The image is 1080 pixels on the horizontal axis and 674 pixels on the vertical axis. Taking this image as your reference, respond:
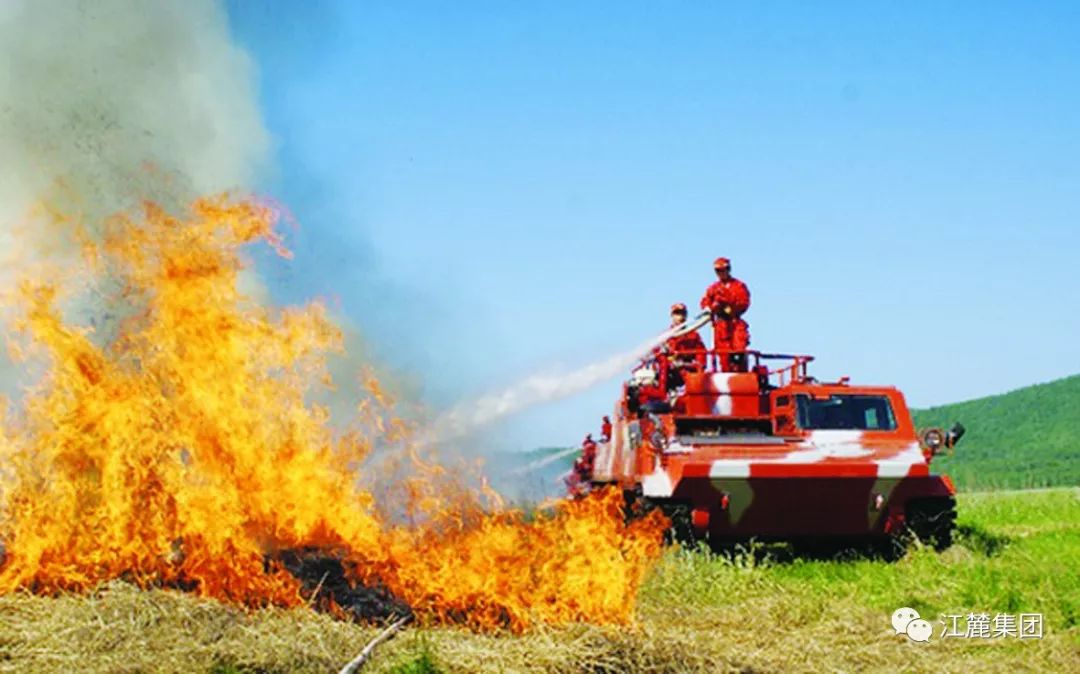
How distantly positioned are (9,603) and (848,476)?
8946 mm

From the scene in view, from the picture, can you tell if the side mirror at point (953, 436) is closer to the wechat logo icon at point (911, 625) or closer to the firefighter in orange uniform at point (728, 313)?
the firefighter in orange uniform at point (728, 313)

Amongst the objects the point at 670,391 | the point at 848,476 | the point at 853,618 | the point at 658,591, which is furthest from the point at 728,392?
the point at 853,618

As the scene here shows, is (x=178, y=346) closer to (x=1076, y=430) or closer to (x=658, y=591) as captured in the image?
(x=658, y=591)

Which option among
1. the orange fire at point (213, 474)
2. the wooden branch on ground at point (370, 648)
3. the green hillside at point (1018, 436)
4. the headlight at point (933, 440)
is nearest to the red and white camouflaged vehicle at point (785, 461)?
the headlight at point (933, 440)

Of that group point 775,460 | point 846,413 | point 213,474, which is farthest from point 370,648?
point 846,413

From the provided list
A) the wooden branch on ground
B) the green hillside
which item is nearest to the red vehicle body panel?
the wooden branch on ground

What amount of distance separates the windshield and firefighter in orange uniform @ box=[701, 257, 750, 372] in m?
1.20

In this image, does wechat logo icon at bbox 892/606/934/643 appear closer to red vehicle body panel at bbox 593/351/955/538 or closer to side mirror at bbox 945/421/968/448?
red vehicle body panel at bbox 593/351/955/538

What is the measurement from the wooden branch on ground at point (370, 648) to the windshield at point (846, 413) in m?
7.82

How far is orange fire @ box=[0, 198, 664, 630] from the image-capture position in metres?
9.62

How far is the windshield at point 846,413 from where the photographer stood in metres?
15.6

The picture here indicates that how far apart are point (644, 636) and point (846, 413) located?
8.27 metres

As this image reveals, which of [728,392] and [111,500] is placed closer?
[111,500]

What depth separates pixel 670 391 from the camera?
1695 cm
